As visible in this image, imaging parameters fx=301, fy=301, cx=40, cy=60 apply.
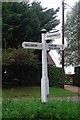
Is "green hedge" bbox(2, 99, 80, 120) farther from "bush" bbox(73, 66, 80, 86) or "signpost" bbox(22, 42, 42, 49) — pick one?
"bush" bbox(73, 66, 80, 86)

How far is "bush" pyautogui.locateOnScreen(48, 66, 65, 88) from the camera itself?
22047mm

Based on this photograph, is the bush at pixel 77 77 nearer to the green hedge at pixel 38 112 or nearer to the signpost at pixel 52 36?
the signpost at pixel 52 36

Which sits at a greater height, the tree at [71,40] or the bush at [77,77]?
the tree at [71,40]

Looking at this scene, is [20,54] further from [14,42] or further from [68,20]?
[68,20]

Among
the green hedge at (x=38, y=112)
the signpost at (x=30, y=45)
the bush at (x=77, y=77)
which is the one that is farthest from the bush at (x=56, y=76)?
the green hedge at (x=38, y=112)

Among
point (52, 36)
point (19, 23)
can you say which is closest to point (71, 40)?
point (19, 23)

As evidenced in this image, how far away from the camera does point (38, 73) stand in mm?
22375

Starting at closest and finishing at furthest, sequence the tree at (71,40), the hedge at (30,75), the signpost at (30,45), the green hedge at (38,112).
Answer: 1. the green hedge at (38,112)
2. the signpost at (30,45)
3. the hedge at (30,75)
4. the tree at (71,40)

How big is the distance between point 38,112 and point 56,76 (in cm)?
1690

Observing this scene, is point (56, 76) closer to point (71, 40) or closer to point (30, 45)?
point (71, 40)

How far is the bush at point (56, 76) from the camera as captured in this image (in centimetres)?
2205

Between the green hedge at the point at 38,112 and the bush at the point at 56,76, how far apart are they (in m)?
16.2

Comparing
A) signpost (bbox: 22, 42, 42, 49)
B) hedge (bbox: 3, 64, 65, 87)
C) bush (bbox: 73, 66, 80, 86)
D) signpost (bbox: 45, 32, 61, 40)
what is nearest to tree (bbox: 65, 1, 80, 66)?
bush (bbox: 73, 66, 80, 86)

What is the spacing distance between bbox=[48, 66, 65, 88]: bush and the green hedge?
1619 cm
